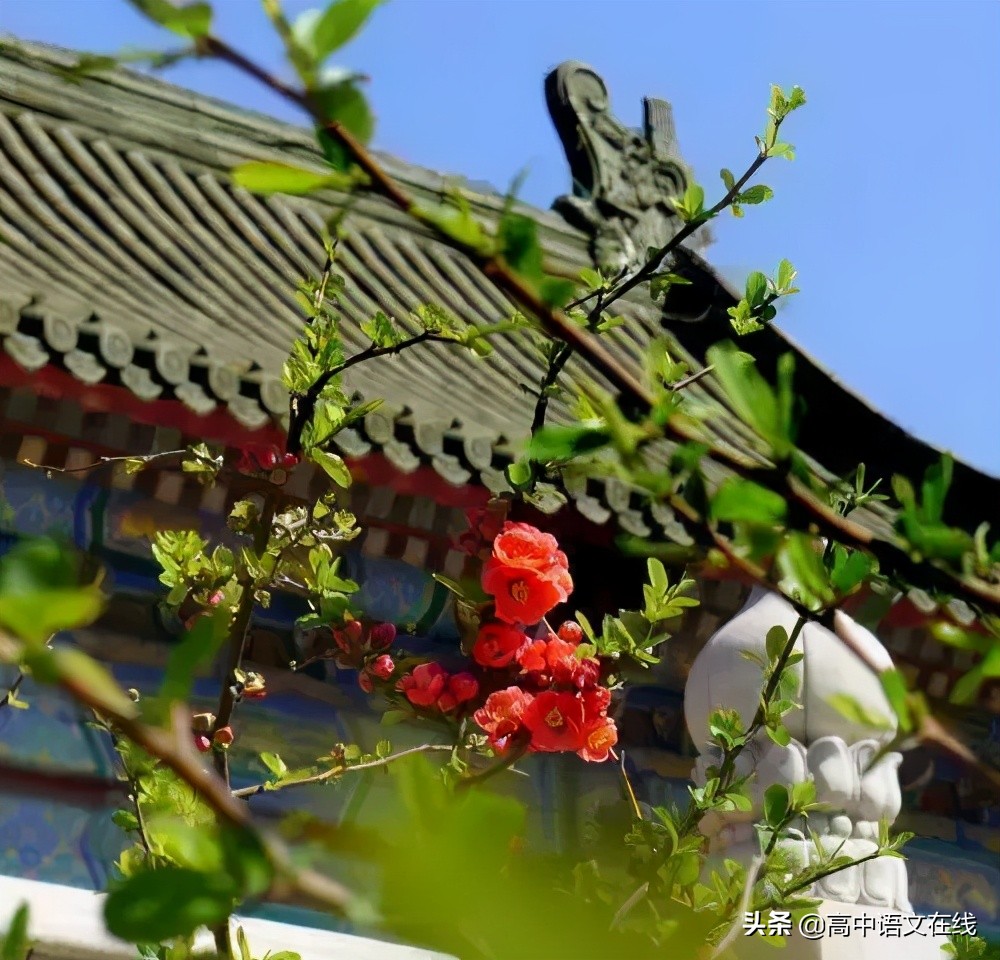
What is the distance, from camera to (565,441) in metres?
0.54

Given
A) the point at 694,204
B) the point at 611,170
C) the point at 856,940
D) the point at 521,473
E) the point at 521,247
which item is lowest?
the point at 856,940

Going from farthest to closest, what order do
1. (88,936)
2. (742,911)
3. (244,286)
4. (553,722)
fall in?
(244,286) → (88,936) → (553,722) → (742,911)

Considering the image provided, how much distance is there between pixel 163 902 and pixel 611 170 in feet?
16.9

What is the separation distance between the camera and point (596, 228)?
17.4 ft

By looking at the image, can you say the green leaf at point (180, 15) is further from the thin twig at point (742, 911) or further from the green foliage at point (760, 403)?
the thin twig at point (742, 911)

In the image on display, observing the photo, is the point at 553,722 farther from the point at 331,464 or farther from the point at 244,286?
the point at 244,286

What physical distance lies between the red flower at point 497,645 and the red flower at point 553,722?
48mm

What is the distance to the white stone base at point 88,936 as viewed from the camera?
1.65 m

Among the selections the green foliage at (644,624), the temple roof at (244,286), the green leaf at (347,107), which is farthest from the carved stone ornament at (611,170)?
the green leaf at (347,107)

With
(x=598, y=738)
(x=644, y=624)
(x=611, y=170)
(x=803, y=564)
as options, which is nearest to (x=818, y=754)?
(x=644, y=624)

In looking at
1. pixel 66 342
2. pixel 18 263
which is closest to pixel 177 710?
pixel 66 342

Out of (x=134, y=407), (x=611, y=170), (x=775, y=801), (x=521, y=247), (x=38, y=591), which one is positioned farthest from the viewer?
(x=611, y=170)

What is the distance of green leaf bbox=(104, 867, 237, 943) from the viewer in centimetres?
34

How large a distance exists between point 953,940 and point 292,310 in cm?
311
